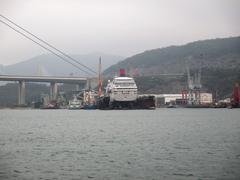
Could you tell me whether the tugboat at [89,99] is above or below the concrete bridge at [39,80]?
below

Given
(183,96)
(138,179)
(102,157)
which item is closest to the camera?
(138,179)

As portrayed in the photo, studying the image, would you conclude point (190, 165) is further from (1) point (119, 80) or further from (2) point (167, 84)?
(2) point (167, 84)

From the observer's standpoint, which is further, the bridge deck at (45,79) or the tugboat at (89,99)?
the bridge deck at (45,79)

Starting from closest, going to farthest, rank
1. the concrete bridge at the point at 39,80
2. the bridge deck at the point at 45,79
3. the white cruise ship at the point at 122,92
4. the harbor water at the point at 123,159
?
the harbor water at the point at 123,159, the white cruise ship at the point at 122,92, the bridge deck at the point at 45,79, the concrete bridge at the point at 39,80

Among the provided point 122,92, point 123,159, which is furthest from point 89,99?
point 123,159

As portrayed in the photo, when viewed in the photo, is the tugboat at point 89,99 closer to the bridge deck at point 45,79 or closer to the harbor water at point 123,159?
the bridge deck at point 45,79

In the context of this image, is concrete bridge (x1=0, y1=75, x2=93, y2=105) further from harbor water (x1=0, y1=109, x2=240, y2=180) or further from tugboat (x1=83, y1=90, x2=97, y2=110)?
harbor water (x1=0, y1=109, x2=240, y2=180)

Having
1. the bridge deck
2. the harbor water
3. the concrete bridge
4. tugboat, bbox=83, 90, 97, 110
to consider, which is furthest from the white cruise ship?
the harbor water

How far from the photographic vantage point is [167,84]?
18100 cm

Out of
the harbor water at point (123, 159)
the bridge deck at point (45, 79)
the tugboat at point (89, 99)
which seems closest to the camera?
the harbor water at point (123, 159)

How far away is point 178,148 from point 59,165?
8520mm

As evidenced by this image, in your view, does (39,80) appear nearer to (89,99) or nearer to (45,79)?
(45,79)

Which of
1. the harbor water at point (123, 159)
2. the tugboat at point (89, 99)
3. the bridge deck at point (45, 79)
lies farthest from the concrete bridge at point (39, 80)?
the harbor water at point (123, 159)

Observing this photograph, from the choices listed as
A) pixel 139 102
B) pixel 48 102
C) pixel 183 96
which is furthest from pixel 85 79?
pixel 139 102
